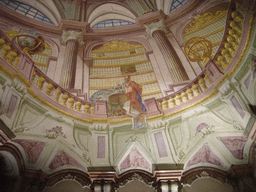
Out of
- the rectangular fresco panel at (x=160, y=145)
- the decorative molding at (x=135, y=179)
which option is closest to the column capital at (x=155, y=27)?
the rectangular fresco panel at (x=160, y=145)

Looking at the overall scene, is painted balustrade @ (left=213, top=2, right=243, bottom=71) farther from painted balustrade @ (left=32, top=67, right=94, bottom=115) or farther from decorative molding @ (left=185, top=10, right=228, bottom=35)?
decorative molding @ (left=185, top=10, right=228, bottom=35)

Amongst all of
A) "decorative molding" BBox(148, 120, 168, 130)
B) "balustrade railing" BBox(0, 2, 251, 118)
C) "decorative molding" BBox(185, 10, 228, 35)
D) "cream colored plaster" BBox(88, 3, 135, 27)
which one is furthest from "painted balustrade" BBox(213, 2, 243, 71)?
"cream colored plaster" BBox(88, 3, 135, 27)

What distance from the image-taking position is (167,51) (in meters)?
12.6

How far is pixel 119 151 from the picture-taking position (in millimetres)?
6805

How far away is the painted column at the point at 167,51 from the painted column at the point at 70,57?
5641 millimetres

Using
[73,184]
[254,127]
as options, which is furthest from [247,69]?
[73,184]

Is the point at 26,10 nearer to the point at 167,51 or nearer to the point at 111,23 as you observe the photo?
the point at 111,23

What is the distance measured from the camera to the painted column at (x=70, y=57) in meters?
10.9

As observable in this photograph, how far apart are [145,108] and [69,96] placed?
2897mm

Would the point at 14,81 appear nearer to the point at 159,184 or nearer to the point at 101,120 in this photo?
the point at 101,120

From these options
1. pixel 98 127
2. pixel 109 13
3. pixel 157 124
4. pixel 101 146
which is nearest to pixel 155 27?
pixel 109 13

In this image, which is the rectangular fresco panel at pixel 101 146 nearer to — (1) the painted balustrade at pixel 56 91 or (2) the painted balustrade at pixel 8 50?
(1) the painted balustrade at pixel 56 91

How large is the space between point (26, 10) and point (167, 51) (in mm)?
13182

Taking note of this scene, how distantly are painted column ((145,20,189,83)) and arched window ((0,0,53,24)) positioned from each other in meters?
9.77
